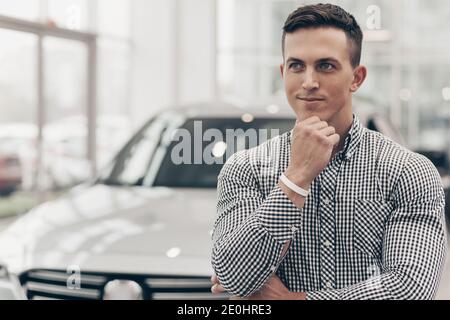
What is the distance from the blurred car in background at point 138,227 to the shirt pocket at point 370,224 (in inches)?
40.8

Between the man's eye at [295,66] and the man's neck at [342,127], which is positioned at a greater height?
the man's eye at [295,66]

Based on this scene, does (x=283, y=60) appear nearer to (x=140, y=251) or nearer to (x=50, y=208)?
(x=140, y=251)

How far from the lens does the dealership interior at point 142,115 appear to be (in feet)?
7.02

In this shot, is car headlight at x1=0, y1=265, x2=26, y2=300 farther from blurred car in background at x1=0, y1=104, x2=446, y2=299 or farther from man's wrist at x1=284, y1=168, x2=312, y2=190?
man's wrist at x1=284, y1=168, x2=312, y2=190

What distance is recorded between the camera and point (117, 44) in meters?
8.03

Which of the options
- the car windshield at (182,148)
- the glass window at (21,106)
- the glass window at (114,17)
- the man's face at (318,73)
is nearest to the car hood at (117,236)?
the car windshield at (182,148)

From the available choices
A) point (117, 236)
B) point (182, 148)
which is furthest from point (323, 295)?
point (182, 148)

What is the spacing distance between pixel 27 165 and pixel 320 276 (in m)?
5.33

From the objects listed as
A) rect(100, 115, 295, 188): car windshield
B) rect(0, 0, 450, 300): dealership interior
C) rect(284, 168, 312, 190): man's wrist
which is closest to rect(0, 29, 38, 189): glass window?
rect(0, 0, 450, 300): dealership interior

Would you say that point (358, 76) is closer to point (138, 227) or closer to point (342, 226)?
point (342, 226)

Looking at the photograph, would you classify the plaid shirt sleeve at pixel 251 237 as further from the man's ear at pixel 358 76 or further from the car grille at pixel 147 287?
the car grille at pixel 147 287
